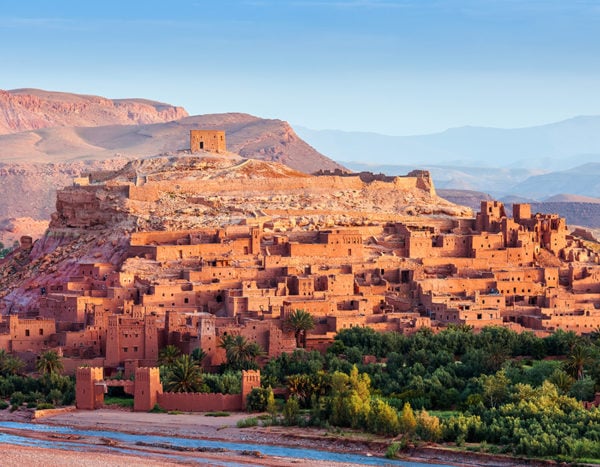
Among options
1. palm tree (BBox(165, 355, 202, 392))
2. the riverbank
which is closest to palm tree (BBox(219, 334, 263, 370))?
palm tree (BBox(165, 355, 202, 392))

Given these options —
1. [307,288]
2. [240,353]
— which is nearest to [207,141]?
[307,288]

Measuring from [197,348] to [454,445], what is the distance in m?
11.3

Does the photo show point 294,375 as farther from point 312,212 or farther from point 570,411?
point 312,212

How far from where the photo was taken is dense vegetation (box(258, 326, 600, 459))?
41.9 metres

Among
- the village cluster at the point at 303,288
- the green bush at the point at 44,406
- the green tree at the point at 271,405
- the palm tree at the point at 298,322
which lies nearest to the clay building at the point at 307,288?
the village cluster at the point at 303,288

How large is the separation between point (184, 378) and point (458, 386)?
8.54 meters

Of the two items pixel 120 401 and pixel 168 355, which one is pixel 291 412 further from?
pixel 168 355

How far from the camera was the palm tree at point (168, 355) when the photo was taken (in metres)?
49.2

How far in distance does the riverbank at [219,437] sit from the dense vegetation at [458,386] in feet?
2.36

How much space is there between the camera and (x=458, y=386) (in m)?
47.8

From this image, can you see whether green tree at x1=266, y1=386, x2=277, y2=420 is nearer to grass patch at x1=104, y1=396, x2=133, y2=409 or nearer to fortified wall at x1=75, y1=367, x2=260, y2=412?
fortified wall at x1=75, y1=367, x2=260, y2=412

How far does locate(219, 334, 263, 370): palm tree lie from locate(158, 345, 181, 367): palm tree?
5.22 ft

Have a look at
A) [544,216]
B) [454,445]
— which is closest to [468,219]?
[544,216]

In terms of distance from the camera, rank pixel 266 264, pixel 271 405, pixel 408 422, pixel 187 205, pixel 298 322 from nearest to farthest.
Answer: pixel 408 422, pixel 271 405, pixel 298 322, pixel 266 264, pixel 187 205
